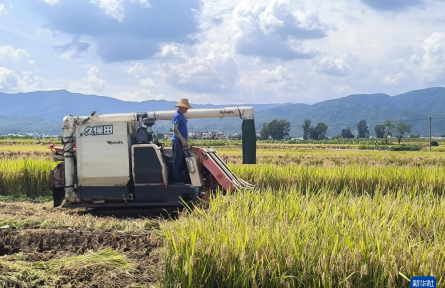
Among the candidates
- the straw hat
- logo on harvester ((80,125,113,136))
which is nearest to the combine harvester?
logo on harvester ((80,125,113,136))

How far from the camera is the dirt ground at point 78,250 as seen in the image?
16.7 ft

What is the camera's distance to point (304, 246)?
3.96 metres

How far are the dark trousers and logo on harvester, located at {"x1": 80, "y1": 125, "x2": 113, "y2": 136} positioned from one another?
1.28 meters

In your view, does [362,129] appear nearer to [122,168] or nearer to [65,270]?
[122,168]

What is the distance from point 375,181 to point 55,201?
8042mm

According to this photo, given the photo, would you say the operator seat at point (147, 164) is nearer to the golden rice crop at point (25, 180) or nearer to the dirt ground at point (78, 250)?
the dirt ground at point (78, 250)

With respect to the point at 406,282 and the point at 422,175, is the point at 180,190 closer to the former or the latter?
the point at 406,282

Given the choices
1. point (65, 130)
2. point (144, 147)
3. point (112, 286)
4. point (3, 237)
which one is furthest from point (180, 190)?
point (112, 286)

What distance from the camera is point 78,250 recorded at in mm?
6105

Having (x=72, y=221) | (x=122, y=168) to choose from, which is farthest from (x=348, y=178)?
(x=72, y=221)

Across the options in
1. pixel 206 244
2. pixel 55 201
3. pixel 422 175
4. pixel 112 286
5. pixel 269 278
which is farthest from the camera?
pixel 422 175

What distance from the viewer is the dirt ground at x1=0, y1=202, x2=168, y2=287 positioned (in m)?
5.10

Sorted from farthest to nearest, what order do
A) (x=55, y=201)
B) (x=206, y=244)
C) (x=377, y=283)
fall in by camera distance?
(x=55, y=201)
(x=206, y=244)
(x=377, y=283)

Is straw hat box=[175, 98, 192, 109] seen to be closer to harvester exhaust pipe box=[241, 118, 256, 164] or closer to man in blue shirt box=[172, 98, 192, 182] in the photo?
man in blue shirt box=[172, 98, 192, 182]
